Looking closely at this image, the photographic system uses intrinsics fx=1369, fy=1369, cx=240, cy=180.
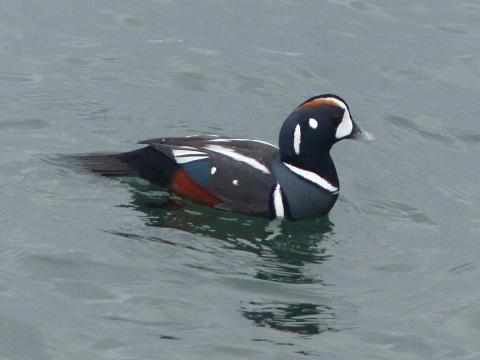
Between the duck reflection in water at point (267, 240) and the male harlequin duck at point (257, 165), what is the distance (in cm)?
12

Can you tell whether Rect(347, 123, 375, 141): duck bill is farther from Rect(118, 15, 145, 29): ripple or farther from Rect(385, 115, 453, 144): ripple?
Rect(118, 15, 145, 29): ripple

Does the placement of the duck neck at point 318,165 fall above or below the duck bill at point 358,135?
below

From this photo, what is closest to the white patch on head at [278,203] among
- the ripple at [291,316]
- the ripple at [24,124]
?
the ripple at [291,316]

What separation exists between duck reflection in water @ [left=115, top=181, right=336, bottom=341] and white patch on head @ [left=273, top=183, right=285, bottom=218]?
88 mm

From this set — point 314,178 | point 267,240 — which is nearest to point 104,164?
point 267,240

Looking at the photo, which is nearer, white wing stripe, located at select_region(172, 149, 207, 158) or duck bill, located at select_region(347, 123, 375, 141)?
white wing stripe, located at select_region(172, 149, 207, 158)

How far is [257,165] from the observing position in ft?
44.1

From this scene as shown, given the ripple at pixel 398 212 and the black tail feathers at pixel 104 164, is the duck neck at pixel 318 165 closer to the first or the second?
the ripple at pixel 398 212

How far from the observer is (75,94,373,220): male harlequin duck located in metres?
13.4

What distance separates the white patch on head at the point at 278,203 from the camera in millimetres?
13406

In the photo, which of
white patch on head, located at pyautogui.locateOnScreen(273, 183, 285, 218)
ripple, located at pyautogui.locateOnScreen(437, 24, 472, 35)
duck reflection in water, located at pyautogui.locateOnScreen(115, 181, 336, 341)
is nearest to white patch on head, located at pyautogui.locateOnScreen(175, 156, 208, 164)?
duck reflection in water, located at pyautogui.locateOnScreen(115, 181, 336, 341)

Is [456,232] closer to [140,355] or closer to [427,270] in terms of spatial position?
[427,270]

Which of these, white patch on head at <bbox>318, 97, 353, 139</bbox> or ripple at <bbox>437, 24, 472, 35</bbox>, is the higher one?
ripple at <bbox>437, 24, 472, 35</bbox>

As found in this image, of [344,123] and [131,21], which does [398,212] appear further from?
[131,21]
